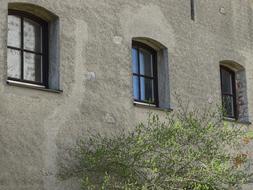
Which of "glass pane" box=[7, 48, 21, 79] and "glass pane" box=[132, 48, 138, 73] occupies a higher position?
"glass pane" box=[132, 48, 138, 73]

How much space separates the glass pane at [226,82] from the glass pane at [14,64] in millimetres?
5146

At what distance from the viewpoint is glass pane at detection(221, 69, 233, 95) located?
13.5 meters

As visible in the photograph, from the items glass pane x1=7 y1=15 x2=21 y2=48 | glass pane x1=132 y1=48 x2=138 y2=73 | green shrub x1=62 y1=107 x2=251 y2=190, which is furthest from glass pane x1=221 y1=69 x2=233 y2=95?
glass pane x1=7 y1=15 x2=21 y2=48

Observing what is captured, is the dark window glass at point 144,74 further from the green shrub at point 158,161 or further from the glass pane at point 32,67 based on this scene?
the glass pane at point 32,67

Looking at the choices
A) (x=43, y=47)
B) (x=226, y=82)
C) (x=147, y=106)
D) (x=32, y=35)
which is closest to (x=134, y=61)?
(x=147, y=106)

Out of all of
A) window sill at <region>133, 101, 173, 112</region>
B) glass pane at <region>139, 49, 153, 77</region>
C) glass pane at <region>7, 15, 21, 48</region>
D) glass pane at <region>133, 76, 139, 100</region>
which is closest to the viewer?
glass pane at <region>7, 15, 21, 48</region>

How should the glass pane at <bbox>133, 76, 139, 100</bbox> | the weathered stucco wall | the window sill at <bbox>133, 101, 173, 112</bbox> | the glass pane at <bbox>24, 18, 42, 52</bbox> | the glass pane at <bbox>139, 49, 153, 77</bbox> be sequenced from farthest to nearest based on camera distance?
the glass pane at <bbox>139, 49, 153, 77</bbox>
the glass pane at <bbox>133, 76, 139, 100</bbox>
the window sill at <bbox>133, 101, 173, 112</bbox>
the glass pane at <bbox>24, 18, 42, 52</bbox>
the weathered stucco wall

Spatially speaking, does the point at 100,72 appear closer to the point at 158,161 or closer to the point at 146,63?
the point at 146,63

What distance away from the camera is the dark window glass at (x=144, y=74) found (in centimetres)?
1148

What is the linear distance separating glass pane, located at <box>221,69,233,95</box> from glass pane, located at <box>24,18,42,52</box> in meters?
4.74

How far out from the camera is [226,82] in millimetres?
13664

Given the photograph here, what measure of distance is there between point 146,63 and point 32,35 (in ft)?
8.33

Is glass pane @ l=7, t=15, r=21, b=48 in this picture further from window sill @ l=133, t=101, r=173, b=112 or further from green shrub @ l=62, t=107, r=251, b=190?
window sill @ l=133, t=101, r=173, b=112

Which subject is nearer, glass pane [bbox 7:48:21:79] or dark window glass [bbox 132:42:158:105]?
glass pane [bbox 7:48:21:79]
